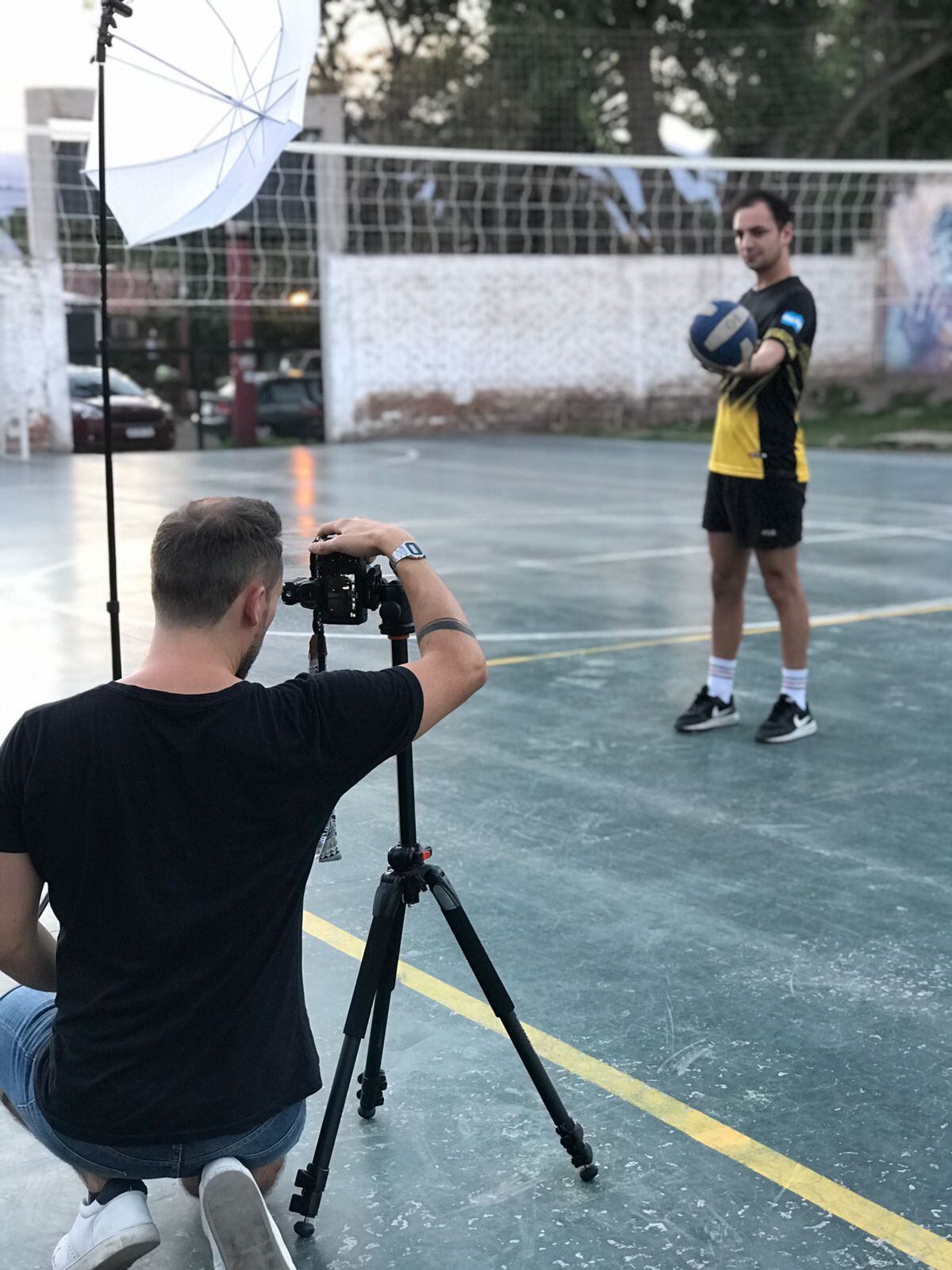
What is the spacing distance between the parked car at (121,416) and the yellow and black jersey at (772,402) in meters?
16.8

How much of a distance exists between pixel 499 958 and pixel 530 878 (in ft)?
1.84

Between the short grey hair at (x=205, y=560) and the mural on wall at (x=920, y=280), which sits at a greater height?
the mural on wall at (x=920, y=280)

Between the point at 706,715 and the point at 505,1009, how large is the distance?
3.28m

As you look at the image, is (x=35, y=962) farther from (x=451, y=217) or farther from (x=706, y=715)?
(x=451, y=217)

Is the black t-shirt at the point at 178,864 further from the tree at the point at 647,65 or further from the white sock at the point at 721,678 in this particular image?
the tree at the point at 647,65

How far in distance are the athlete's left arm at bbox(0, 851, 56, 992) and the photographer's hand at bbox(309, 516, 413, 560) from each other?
2.21ft

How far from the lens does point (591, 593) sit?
8719 mm

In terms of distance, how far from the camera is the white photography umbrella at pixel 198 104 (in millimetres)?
3609

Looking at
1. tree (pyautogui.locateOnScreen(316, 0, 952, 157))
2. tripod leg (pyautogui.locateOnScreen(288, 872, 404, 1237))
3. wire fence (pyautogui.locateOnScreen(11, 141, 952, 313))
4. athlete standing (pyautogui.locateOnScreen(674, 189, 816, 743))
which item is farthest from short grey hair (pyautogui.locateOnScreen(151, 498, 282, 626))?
tree (pyautogui.locateOnScreen(316, 0, 952, 157))

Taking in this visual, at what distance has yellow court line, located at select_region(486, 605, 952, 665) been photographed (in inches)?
276

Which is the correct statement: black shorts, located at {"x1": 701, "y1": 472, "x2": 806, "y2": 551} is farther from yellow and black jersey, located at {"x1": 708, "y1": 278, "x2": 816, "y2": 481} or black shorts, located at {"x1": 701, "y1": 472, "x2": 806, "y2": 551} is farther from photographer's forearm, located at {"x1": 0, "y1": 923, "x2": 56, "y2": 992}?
photographer's forearm, located at {"x1": 0, "y1": 923, "x2": 56, "y2": 992}

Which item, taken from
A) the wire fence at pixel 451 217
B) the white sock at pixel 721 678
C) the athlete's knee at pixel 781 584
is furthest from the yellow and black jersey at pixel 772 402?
the wire fence at pixel 451 217

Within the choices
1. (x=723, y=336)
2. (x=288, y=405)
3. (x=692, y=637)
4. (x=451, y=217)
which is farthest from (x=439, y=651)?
(x=451, y=217)

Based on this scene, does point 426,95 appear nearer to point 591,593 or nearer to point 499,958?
point 591,593
